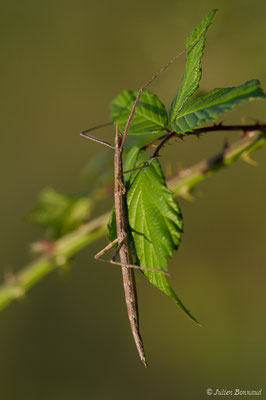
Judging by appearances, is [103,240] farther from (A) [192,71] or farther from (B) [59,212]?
(A) [192,71]

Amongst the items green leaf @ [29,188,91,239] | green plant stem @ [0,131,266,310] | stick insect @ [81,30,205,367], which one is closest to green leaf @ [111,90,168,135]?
stick insect @ [81,30,205,367]

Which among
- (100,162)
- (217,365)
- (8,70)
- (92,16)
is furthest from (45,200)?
(8,70)

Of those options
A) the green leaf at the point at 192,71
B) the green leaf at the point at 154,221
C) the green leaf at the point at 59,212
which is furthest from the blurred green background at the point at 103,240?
the green leaf at the point at 154,221

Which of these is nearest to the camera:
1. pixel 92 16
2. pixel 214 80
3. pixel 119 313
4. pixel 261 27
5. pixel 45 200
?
pixel 261 27

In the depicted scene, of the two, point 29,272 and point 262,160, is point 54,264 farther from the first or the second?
point 262,160

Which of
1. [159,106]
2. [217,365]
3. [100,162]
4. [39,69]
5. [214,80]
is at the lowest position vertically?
[217,365]

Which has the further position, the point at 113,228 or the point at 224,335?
the point at 224,335

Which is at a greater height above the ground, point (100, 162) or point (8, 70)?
point (8, 70)
